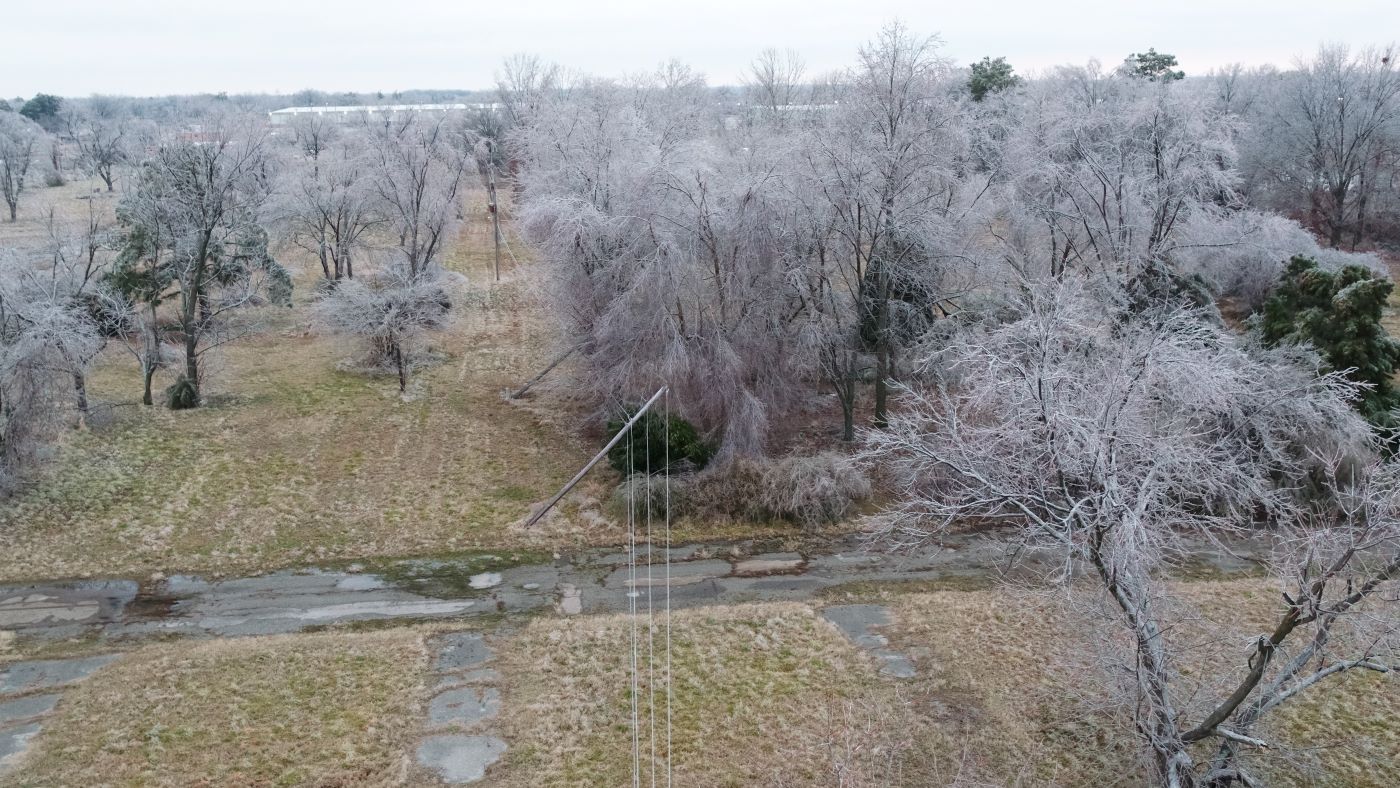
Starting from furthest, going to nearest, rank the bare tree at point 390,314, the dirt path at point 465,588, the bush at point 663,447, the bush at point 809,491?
1. the bare tree at point 390,314
2. the bush at point 663,447
3. the bush at point 809,491
4. the dirt path at point 465,588

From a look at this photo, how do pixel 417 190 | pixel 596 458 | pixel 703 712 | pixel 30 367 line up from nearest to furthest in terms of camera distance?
pixel 703 712
pixel 596 458
pixel 30 367
pixel 417 190

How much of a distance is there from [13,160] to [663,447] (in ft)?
131

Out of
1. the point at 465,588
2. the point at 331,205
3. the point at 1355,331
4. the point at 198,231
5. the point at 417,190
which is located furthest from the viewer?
the point at 331,205

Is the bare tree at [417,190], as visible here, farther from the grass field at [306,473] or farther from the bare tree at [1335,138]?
the bare tree at [1335,138]

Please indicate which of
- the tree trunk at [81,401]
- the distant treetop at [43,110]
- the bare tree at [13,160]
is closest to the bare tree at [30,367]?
the tree trunk at [81,401]

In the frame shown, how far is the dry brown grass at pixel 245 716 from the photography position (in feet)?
32.9

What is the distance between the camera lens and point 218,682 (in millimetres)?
11578

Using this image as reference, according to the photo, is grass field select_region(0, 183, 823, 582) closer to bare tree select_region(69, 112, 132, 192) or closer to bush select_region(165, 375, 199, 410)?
bush select_region(165, 375, 199, 410)

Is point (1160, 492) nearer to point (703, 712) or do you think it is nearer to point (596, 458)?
point (703, 712)

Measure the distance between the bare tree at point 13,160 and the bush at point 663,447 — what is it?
114 feet

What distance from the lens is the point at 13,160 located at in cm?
4203

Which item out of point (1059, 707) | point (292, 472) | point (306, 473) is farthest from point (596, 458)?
point (292, 472)

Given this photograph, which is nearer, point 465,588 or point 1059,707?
point 1059,707

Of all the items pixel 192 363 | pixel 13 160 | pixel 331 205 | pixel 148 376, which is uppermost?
pixel 13 160
